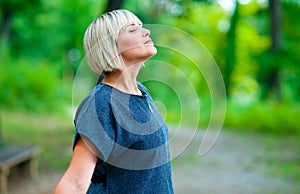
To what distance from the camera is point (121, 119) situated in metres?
1.54

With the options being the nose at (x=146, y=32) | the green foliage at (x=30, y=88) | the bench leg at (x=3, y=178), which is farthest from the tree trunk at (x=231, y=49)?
the nose at (x=146, y=32)

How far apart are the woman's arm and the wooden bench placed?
15.5ft

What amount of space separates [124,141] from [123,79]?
0.71ft

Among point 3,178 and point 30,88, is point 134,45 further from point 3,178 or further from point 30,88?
point 30,88

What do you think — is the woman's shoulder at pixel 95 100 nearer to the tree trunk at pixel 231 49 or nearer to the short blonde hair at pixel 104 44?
the short blonde hair at pixel 104 44

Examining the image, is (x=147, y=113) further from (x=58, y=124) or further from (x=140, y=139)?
(x=58, y=124)

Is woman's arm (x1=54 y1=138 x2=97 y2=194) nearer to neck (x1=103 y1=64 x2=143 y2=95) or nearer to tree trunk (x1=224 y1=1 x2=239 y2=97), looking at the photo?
neck (x1=103 y1=64 x2=143 y2=95)

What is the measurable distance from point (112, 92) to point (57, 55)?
2917 centimetres

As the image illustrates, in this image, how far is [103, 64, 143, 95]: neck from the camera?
163 cm

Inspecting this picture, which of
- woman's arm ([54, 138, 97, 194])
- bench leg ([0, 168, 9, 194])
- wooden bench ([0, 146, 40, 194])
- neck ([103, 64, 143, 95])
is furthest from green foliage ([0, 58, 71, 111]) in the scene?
woman's arm ([54, 138, 97, 194])

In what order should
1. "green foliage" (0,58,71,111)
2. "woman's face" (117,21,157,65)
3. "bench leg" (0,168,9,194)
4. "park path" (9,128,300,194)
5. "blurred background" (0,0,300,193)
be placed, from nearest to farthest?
"woman's face" (117,21,157,65)
"bench leg" (0,168,9,194)
"park path" (9,128,300,194)
"blurred background" (0,0,300,193)
"green foliage" (0,58,71,111)

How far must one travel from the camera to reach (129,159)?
62.2 inches

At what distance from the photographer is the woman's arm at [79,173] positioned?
141cm

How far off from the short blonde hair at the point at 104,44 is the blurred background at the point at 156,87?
3.73m
